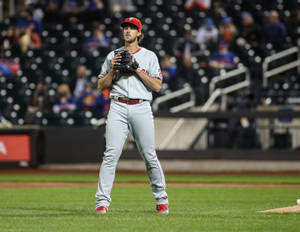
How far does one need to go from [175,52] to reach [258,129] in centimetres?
499

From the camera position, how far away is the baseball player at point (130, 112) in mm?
7922

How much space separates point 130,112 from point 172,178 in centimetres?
899

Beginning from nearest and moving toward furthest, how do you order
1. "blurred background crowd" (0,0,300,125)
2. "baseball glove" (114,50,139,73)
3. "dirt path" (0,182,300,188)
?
"baseball glove" (114,50,139,73) → "dirt path" (0,182,300,188) → "blurred background crowd" (0,0,300,125)

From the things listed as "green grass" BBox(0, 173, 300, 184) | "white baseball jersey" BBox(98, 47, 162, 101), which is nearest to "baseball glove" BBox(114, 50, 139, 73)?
"white baseball jersey" BBox(98, 47, 162, 101)

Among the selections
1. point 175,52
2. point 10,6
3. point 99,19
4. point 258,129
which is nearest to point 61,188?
point 258,129

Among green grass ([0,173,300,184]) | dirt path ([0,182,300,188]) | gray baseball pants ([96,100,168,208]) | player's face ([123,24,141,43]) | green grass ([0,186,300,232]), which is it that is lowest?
green grass ([0,173,300,184])

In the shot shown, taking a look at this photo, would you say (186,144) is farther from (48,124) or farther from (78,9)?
(78,9)

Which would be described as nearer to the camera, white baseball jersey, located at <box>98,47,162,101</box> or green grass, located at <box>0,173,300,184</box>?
white baseball jersey, located at <box>98,47,162,101</box>

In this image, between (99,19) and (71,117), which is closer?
(71,117)

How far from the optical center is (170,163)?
19.3m

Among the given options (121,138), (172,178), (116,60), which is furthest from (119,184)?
(116,60)

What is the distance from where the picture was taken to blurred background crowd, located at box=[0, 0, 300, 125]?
20.8m

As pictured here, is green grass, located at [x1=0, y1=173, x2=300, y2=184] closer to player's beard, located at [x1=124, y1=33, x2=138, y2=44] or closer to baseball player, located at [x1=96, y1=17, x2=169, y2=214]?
baseball player, located at [x1=96, y1=17, x2=169, y2=214]

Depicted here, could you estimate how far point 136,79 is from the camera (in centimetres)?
803
